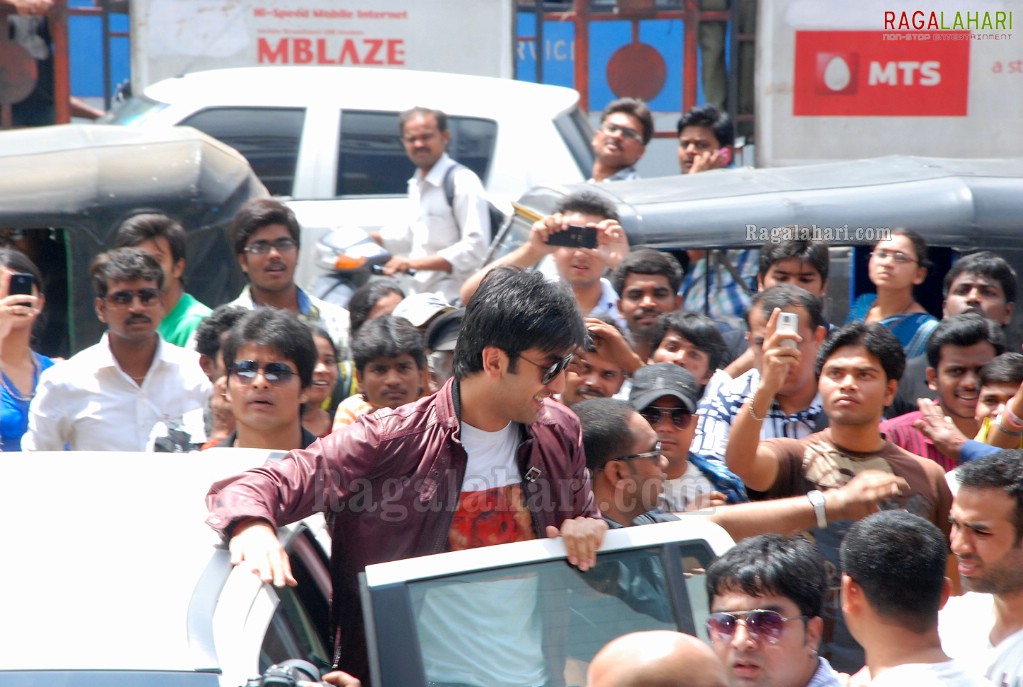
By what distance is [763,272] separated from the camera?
18.4 feet

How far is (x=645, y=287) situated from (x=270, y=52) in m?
4.56

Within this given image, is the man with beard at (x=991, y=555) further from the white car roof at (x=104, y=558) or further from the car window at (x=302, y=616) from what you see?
the white car roof at (x=104, y=558)

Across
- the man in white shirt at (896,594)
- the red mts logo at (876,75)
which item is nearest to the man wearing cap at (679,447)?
the man in white shirt at (896,594)

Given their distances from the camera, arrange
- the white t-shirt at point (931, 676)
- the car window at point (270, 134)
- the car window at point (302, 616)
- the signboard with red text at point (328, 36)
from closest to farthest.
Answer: the car window at point (302, 616), the white t-shirt at point (931, 676), the car window at point (270, 134), the signboard with red text at point (328, 36)

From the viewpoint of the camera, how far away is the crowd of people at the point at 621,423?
9.34ft

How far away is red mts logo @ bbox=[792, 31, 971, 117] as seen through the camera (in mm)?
8641

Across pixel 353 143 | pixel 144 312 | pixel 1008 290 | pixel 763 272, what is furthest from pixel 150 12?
pixel 1008 290

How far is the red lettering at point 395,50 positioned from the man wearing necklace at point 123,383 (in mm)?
4280

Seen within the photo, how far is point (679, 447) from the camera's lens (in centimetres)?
402

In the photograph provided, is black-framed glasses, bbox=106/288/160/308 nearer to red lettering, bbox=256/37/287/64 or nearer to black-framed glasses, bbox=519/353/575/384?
black-framed glasses, bbox=519/353/575/384

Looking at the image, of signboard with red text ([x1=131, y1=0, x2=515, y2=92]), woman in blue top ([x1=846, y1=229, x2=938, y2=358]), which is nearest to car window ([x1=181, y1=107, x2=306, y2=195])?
signboard with red text ([x1=131, y1=0, x2=515, y2=92])

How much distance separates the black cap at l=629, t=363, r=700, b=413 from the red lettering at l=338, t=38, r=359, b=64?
17.8 ft

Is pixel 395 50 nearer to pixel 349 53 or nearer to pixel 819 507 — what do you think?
pixel 349 53

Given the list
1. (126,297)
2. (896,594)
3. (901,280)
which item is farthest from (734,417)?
(126,297)
